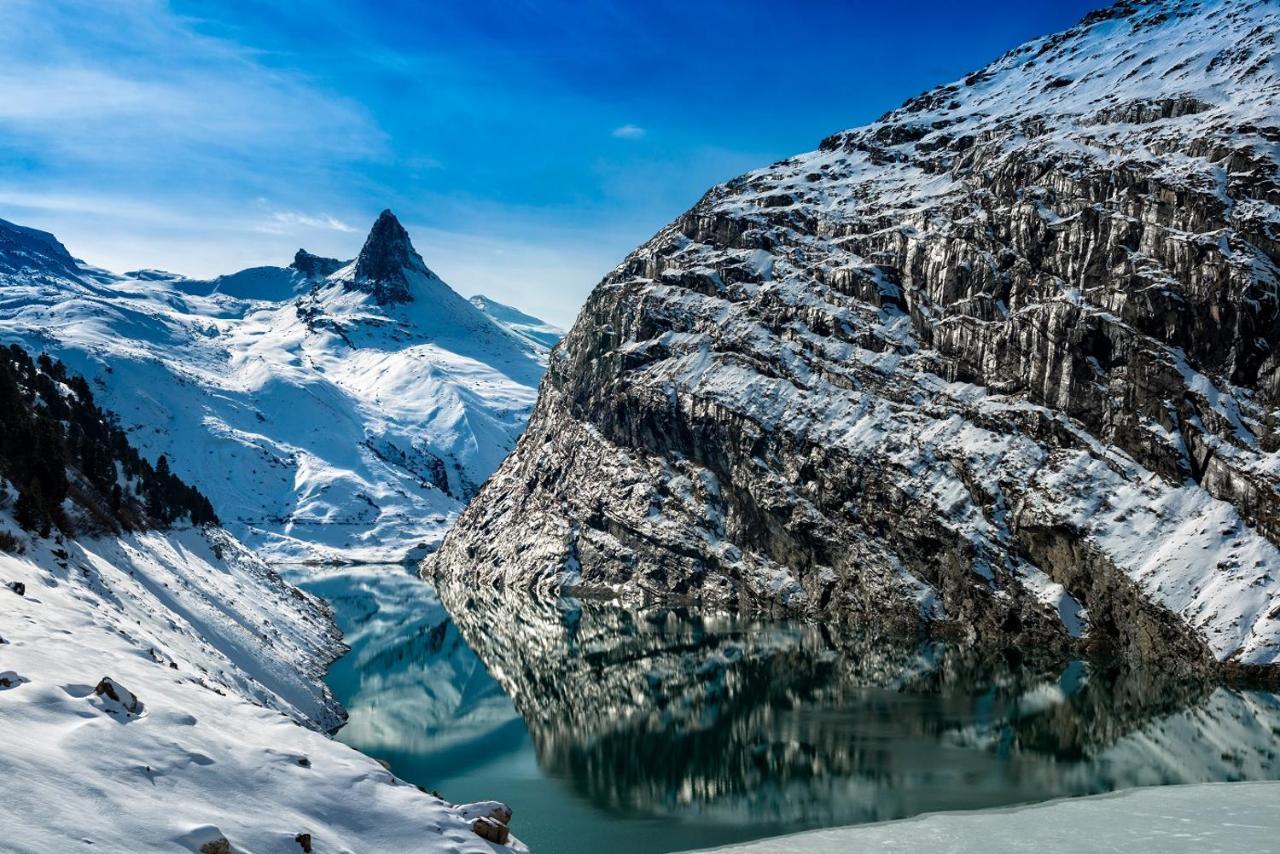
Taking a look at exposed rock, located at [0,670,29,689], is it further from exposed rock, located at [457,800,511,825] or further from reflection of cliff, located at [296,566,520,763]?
reflection of cliff, located at [296,566,520,763]

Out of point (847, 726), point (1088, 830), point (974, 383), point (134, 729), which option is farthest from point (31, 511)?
point (974, 383)

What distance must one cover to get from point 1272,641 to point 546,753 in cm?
6241

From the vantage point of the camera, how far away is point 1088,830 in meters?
40.8

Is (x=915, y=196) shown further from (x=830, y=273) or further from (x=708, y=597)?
(x=708, y=597)

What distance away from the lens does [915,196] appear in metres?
149

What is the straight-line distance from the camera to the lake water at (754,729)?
159 ft

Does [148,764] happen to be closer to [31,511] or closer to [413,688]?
[31,511]

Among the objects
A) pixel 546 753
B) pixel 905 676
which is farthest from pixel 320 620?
pixel 905 676

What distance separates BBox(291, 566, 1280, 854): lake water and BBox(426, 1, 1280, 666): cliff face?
1349cm

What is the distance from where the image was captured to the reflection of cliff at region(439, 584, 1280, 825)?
50562 mm

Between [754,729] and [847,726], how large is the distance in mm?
6509

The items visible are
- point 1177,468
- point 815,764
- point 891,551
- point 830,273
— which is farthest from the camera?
point 830,273

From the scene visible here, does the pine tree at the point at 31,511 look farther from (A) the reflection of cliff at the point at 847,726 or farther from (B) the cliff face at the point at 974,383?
(B) the cliff face at the point at 974,383

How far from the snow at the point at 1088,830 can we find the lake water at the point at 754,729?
2519mm
